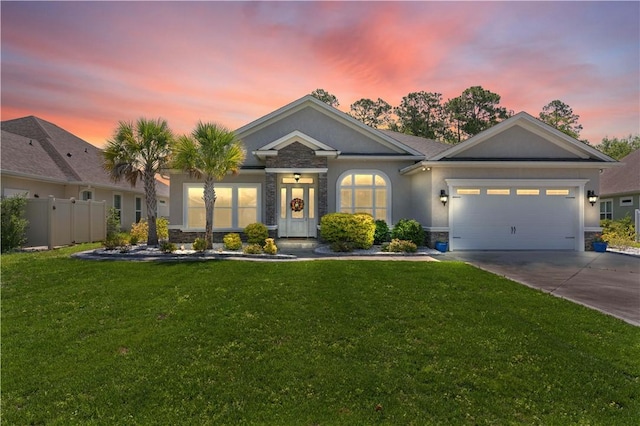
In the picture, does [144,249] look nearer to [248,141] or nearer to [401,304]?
[248,141]

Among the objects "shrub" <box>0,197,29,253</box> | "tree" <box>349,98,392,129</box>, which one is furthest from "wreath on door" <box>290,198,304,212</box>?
"tree" <box>349,98,392,129</box>

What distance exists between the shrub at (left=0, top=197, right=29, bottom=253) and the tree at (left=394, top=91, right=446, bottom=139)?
3755 centimetres

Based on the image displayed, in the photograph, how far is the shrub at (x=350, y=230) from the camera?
44.2ft

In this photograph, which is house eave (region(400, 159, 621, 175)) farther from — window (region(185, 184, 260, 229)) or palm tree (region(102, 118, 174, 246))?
palm tree (region(102, 118, 174, 246))

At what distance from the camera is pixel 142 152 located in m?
13.5

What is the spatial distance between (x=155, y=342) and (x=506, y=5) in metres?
11.9

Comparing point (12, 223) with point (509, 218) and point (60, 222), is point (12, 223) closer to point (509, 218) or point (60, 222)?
point (60, 222)

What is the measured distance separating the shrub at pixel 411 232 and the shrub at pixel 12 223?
1532 cm

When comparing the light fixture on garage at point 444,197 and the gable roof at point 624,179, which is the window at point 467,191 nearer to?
the light fixture on garage at point 444,197

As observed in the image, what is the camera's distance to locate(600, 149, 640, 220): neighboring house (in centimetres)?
2094

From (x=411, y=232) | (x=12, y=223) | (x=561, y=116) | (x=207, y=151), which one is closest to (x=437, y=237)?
(x=411, y=232)

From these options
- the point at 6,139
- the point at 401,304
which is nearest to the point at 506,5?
the point at 401,304

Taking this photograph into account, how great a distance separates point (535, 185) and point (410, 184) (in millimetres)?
5265

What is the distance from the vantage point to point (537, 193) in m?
14.3
